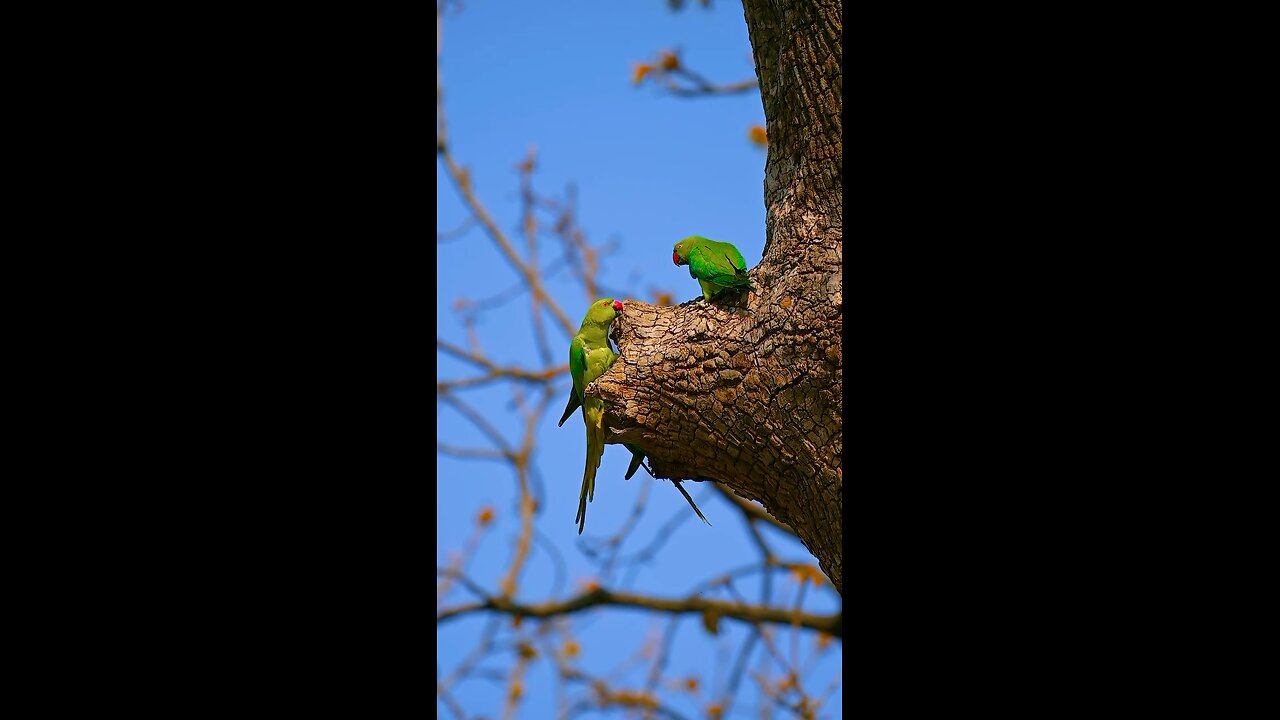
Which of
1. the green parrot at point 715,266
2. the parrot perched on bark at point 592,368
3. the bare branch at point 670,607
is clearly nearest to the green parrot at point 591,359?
the parrot perched on bark at point 592,368

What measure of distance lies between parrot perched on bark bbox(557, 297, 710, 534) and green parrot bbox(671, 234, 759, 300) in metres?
0.26

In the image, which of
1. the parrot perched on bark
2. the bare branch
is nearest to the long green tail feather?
the parrot perched on bark

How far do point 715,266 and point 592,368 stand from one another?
18.5 inches

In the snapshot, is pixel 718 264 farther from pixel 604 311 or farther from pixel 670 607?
pixel 670 607

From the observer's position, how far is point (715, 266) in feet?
7.78

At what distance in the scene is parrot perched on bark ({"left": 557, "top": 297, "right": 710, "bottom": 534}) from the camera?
2482 mm

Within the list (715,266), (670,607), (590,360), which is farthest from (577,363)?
(670,607)

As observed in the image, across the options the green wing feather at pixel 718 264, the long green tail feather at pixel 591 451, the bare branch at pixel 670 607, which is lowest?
the long green tail feather at pixel 591 451

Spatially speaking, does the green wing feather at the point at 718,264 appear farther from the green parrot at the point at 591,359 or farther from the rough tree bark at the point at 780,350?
the green parrot at the point at 591,359

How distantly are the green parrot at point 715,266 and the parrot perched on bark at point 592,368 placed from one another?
0.26m

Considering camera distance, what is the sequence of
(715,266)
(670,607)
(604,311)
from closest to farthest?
(715,266) → (604,311) → (670,607)

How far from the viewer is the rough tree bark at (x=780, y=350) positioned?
2.12 m
